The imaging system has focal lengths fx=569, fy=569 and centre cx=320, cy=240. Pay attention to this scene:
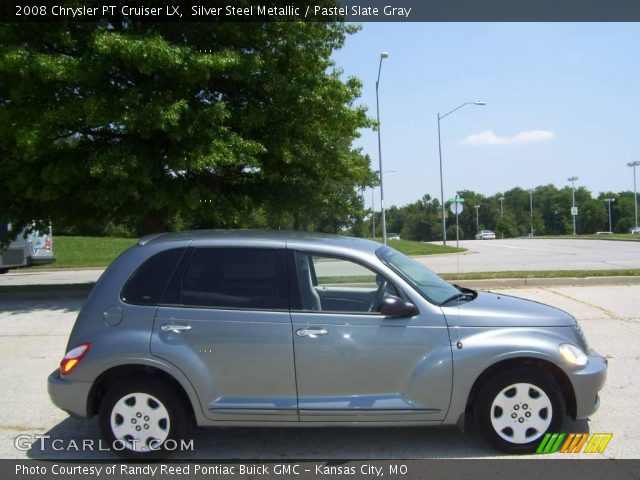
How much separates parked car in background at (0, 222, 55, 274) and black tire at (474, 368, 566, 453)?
19.6 metres

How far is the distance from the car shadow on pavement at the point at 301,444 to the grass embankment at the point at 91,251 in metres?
22.9

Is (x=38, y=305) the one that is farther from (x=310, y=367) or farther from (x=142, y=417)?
(x=310, y=367)

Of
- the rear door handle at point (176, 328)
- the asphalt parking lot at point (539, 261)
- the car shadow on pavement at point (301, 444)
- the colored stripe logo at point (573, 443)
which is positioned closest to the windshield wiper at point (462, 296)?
the car shadow on pavement at point (301, 444)

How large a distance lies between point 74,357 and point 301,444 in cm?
180

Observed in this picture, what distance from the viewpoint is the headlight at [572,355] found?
4047 millimetres

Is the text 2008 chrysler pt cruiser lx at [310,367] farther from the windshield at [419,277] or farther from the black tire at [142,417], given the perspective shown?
the windshield at [419,277]

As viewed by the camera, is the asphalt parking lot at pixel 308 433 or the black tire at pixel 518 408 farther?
the asphalt parking lot at pixel 308 433

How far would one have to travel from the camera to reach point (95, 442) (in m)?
4.47

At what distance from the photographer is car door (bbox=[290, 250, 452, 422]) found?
157 inches

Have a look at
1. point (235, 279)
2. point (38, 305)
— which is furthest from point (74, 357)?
point (38, 305)

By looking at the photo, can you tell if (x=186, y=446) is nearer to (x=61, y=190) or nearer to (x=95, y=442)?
(x=95, y=442)

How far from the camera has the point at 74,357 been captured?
4.09 m

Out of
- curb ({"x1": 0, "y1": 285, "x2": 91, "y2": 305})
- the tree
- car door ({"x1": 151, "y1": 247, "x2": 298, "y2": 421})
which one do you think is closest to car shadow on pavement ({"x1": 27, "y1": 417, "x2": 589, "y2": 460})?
car door ({"x1": 151, "y1": 247, "x2": 298, "y2": 421})

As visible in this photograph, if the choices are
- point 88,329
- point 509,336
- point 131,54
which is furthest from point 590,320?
point 131,54
